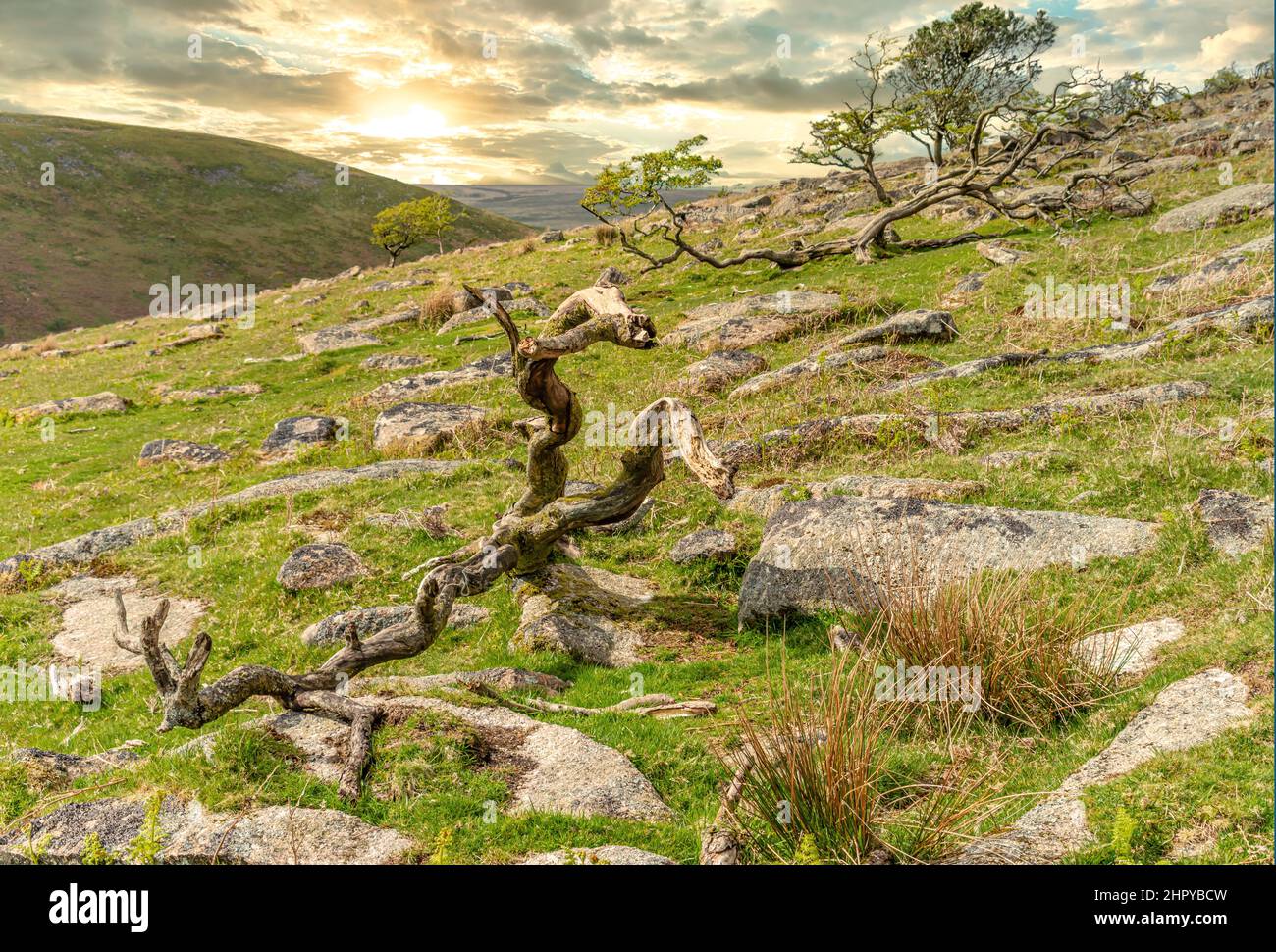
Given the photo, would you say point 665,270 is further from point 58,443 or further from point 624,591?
point 624,591

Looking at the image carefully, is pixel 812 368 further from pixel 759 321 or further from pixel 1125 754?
pixel 1125 754

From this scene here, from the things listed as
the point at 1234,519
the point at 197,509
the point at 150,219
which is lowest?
the point at 197,509

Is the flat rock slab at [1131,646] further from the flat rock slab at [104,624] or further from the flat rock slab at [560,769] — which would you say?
the flat rock slab at [104,624]

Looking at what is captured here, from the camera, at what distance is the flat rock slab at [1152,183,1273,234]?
2866 centimetres

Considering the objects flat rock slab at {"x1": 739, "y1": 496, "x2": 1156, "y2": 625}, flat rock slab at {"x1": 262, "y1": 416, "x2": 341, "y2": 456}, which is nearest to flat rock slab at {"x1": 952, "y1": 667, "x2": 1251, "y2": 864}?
flat rock slab at {"x1": 739, "y1": 496, "x2": 1156, "y2": 625}

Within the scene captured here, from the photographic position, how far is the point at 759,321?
95.8 feet

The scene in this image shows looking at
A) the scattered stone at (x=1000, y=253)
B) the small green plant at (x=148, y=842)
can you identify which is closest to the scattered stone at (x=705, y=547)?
the small green plant at (x=148, y=842)

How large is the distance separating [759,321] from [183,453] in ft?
61.2

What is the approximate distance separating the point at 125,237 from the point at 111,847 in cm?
14728

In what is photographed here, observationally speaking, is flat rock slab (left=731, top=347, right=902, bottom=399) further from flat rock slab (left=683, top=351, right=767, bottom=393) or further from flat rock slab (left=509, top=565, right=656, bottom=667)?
flat rock slab (left=509, top=565, right=656, bottom=667)

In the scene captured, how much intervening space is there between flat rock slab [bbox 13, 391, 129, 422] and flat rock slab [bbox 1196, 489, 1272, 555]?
3365cm

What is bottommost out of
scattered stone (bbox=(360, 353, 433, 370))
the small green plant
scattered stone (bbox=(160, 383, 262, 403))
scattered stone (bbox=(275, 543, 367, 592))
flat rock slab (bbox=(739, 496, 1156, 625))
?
the small green plant

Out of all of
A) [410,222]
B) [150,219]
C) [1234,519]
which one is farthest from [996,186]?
[150,219]

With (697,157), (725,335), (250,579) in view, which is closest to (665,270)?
(697,157)
